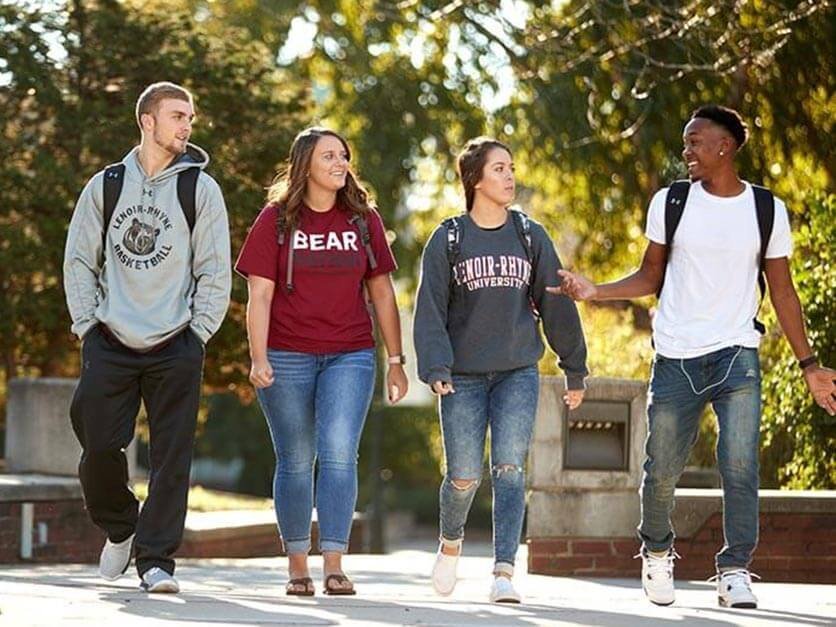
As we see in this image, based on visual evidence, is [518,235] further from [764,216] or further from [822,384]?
[822,384]

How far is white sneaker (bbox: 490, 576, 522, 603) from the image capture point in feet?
27.2

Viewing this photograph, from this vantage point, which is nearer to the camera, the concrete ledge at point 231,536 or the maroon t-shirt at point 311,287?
the maroon t-shirt at point 311,287

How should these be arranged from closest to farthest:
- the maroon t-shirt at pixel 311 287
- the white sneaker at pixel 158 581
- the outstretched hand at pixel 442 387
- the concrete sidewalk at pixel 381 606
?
the concrete sidewalk at pixel 381 606, the white sneaker at pixel 158 581, the outstretched hand at pixel 442 387, the maroon t-shirt at pixel 311 287

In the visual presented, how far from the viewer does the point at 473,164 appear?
28.3ft

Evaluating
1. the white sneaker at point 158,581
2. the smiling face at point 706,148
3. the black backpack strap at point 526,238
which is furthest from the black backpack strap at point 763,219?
the white sneaker at point 158,581

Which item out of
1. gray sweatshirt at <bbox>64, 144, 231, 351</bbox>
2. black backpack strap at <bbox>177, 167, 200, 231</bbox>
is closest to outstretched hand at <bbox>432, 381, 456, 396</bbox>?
gray sweatshirt at <bbox>64, 144, 231, 351</bbox>

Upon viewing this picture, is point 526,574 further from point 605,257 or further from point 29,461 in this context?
point 605,257

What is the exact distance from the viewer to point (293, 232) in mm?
8508

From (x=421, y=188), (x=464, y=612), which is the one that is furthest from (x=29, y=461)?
(x=421, y=188)

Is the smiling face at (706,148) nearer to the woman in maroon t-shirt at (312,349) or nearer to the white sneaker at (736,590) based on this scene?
the woman in maroon t-shirt at (312,349)

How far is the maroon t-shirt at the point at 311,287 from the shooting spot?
8.45 metres

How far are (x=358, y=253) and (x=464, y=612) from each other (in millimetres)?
1677

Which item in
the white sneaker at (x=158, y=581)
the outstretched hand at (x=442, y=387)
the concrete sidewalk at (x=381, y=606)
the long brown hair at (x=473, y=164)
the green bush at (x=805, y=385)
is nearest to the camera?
the concrete sidewalk at (x=381, y=606)

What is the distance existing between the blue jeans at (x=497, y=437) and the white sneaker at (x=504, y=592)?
8cm
